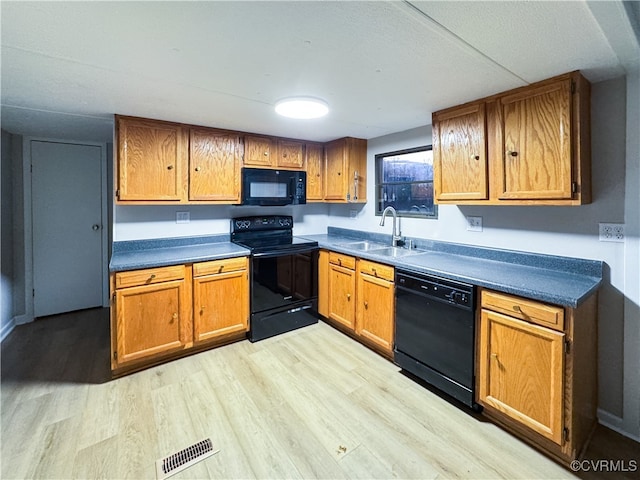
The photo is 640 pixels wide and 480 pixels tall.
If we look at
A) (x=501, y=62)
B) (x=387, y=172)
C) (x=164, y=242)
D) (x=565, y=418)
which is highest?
(x=501, y=62)

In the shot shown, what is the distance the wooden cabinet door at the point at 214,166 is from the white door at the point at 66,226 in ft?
5.95

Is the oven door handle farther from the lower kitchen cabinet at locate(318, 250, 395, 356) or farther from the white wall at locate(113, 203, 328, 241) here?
the white wall at locate(113, 203, 328, 241)

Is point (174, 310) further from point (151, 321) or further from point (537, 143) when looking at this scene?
point (537, 143)

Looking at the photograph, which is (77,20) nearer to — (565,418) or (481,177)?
(481,177)

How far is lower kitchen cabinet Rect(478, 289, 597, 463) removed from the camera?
1.53 metres

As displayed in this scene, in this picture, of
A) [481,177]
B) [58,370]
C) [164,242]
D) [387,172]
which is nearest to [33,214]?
[164,242]

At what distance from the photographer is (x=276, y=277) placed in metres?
3.05

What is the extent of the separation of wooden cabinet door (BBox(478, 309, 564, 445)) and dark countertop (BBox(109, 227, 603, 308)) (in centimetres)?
20

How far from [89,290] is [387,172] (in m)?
3.93

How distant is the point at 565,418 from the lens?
5.04ft

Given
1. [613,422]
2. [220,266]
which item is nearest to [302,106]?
[220,266]

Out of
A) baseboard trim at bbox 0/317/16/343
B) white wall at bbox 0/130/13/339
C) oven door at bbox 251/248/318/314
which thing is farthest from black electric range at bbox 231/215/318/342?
baseboard trim at bbox 0/317/16/343

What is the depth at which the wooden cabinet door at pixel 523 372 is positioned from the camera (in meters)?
1.56

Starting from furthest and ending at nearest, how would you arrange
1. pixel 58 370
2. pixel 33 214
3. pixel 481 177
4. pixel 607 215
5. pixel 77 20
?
pixel 33 214, pixel 58 370, pixel 481 177, pixel 607 215, pixel 77 20
